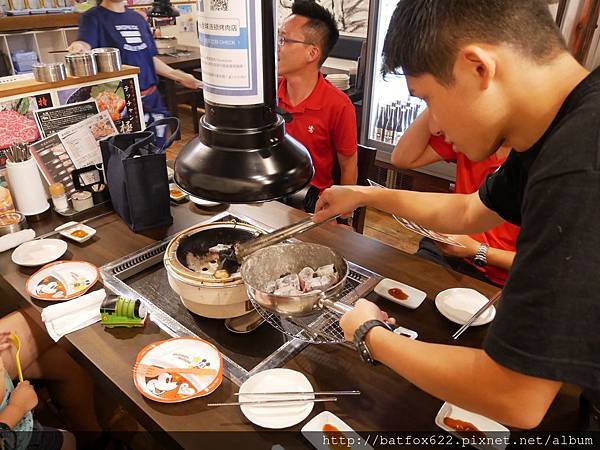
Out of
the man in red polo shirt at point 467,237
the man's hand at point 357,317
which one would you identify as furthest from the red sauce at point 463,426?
the man in red polo shirt at point 467,237

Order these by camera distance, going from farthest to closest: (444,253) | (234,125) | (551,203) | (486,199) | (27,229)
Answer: (444,253), (27,229), (486,199), (234,125), (551,203)

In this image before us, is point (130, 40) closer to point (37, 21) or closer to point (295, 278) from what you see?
point (37, 21)

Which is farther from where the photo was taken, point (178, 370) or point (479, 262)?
point (479, 262)

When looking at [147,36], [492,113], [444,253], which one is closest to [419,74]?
[492,113]

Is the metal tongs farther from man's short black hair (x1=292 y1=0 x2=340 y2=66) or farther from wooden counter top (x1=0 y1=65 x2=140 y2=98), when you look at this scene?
man's short black hair (x1=292 y1=0 x2=340 y2=66)

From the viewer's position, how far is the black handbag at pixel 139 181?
5.71 ft

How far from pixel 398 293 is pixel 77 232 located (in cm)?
121

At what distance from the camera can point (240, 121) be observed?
968mm

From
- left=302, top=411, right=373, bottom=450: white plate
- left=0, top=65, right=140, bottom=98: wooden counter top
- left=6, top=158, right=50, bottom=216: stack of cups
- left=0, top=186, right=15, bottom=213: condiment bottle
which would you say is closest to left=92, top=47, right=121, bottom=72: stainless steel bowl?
left=0, top=65, right=140, bottom=98: wooden counter top

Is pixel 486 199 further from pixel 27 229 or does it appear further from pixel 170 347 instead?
pixel 27 229

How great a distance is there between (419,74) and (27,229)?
159 centimetres

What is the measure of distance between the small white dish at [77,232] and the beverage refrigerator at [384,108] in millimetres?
2742

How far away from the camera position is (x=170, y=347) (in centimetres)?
121

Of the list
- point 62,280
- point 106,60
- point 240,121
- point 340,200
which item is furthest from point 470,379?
point 106,60
